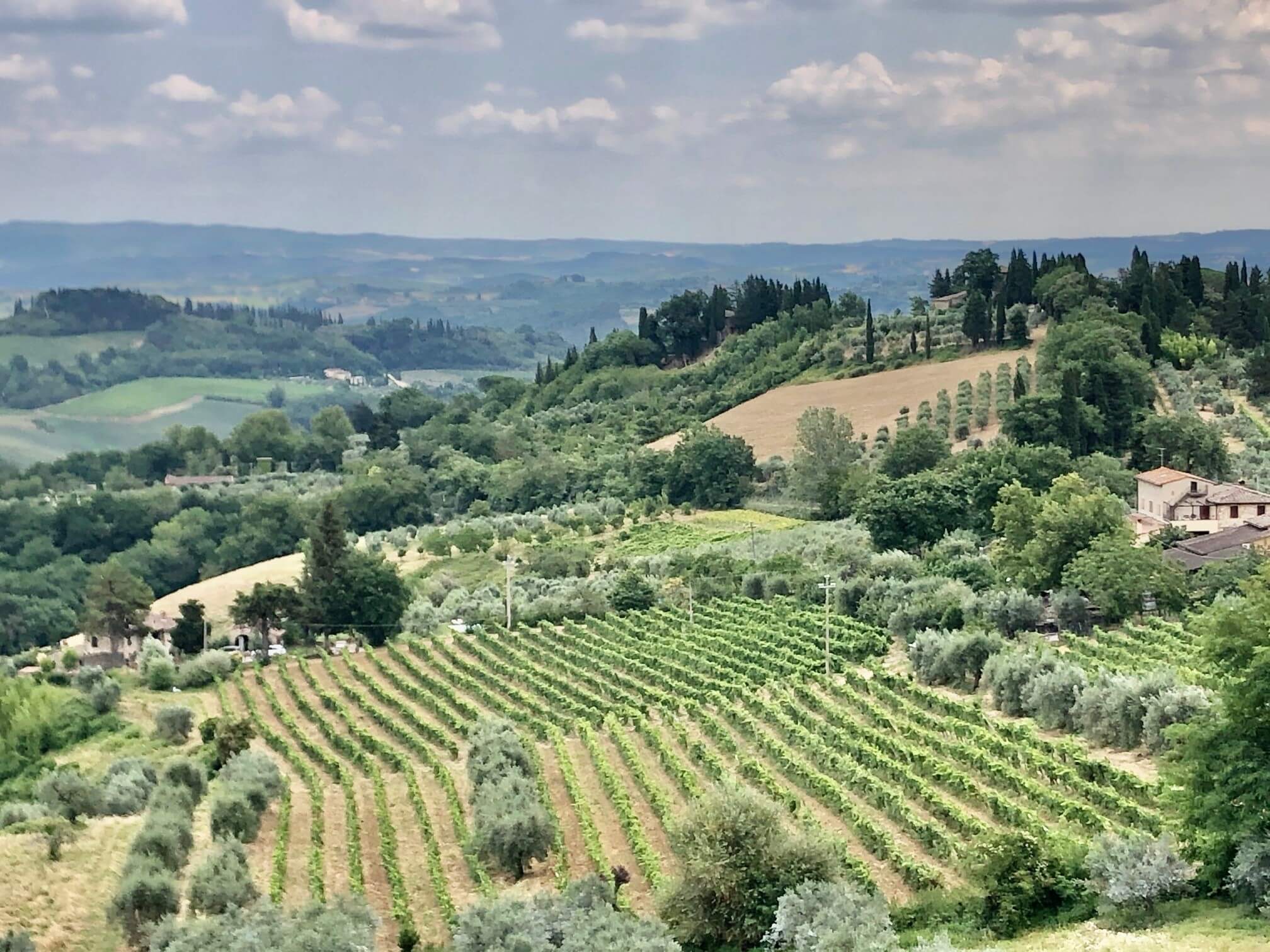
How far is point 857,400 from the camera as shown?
97.8 meters

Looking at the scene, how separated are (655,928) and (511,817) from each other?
26.8 ft

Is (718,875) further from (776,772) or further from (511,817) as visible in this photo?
(776,772)

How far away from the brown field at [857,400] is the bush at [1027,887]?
63.6 metres

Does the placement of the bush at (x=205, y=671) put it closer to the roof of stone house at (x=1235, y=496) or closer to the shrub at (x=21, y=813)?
the shrub at (x=21, y=813)

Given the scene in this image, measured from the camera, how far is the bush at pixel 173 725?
1912 inches

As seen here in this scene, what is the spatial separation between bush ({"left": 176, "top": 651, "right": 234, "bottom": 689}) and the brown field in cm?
3966

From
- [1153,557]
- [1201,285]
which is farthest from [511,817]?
[1201,285]

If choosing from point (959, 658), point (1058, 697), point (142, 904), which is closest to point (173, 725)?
point (142, 904)

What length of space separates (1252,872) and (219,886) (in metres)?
16.7

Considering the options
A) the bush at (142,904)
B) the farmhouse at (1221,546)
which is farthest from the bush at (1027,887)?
the farmhouse at (1221,546)

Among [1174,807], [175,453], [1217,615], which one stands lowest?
[175,453]

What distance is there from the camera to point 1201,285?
100000 mm

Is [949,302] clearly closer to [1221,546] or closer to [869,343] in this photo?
[869,343]

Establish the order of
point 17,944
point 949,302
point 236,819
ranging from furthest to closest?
point 949,302
point 236,819
point 17,944
